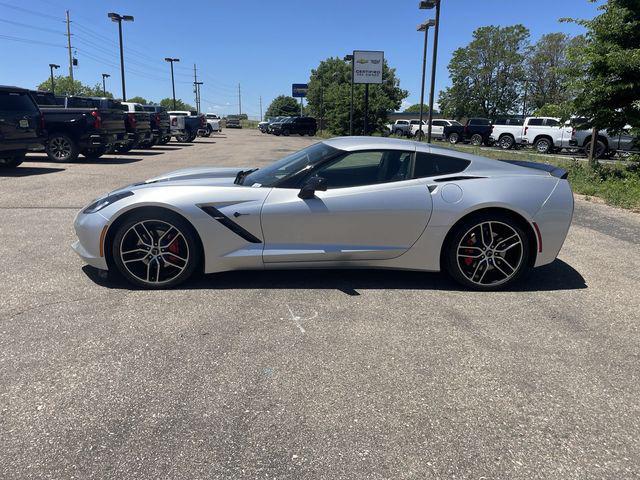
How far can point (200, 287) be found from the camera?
4.36m

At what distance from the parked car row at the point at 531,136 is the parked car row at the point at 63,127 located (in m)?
14.0

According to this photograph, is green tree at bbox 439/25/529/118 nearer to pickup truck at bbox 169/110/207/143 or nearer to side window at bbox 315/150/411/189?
pickup truck at bbox 169/110/207/143

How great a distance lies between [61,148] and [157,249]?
41.0 feet

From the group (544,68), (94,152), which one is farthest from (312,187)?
(544,68)

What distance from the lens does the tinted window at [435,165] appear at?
443cm

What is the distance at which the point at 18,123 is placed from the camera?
1152cm

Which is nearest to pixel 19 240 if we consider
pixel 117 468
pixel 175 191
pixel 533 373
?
pixel 175 191

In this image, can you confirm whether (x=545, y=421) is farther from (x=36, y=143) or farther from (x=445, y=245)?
(x=36, y=143)

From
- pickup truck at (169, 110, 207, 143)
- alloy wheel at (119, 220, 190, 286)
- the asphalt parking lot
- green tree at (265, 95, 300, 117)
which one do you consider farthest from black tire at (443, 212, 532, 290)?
green tree at (265, 95, 300, 117)

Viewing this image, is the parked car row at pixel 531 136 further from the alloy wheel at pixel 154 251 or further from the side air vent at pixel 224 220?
the alloy wheel at pixel 154 251

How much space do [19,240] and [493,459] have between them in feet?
18.6

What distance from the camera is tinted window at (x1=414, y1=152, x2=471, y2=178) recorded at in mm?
4434

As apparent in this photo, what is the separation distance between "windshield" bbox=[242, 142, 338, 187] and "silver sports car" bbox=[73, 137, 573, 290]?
2cm

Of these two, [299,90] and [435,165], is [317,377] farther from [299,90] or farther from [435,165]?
[299,90]
